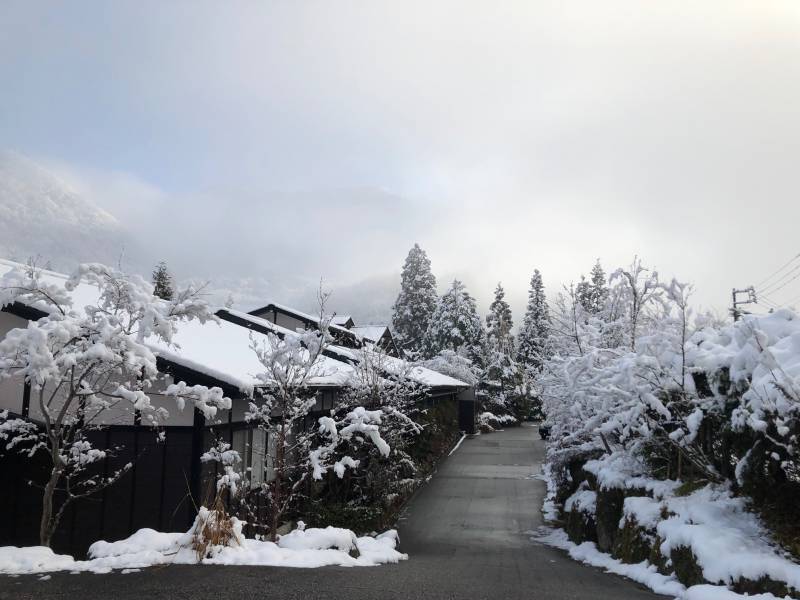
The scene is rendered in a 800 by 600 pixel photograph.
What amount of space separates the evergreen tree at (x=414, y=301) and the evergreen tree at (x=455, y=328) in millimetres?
2283

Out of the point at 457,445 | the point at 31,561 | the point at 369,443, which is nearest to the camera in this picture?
the point at 31,561

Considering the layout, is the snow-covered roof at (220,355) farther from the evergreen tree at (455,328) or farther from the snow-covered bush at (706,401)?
the evergreen tree at (455,328)

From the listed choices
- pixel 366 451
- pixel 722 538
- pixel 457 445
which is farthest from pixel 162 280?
pixel 722 538

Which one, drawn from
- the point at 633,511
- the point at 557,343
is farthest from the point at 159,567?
the point at 557,343

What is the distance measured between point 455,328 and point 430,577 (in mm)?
42717

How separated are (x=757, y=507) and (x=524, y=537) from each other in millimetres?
6531

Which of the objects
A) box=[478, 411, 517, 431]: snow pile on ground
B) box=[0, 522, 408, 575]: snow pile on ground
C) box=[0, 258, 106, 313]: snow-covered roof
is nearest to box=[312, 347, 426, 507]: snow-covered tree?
box=[0, 522, 408, 575]: snow pile on ground

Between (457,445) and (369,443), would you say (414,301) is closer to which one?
(457,445)

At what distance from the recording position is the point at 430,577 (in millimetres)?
6535

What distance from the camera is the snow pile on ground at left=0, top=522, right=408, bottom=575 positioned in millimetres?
5809

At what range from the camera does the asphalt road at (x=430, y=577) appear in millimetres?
5137

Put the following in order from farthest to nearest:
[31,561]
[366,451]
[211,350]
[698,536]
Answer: [366,451] < [211,350] < [698,536] < [31,561]

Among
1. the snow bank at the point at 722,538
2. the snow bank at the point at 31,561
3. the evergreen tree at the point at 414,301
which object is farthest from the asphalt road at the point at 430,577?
the evergreen tree at the point at 414,301

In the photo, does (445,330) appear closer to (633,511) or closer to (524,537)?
(524,537)
